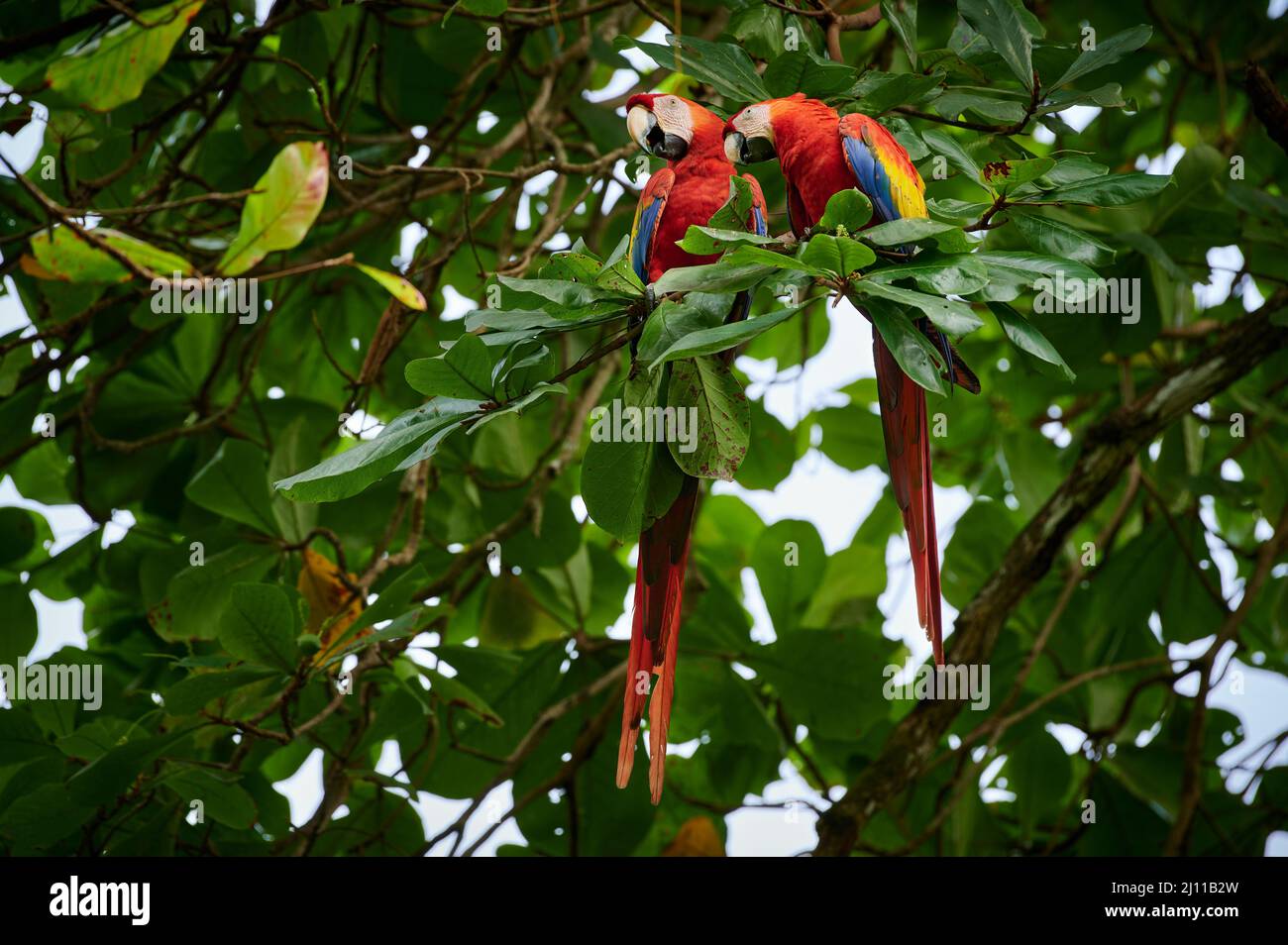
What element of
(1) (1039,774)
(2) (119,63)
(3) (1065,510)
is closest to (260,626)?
(2) (119,63)

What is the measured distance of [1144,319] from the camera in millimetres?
1966

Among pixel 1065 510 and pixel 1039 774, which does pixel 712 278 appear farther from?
pixel 1039 774

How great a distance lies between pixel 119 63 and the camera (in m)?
1.49

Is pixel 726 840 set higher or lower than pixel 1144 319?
lower

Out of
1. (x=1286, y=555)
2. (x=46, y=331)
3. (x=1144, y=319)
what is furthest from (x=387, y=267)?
(x=1286, y=555)

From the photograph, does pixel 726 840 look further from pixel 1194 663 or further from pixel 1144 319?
pixel 1144 319

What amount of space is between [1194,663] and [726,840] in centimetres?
98

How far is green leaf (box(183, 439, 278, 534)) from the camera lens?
6.20 feet

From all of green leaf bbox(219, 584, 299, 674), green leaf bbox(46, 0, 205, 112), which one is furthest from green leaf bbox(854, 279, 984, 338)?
green leaf bbox(46, 0, 205, 112)

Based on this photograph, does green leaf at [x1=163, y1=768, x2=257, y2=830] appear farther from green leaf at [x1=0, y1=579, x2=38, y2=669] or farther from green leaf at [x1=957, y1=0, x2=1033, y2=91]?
green leaf at [x1=957, y1=0, x2=1033, y2=91]

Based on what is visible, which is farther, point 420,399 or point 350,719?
point 420,399
